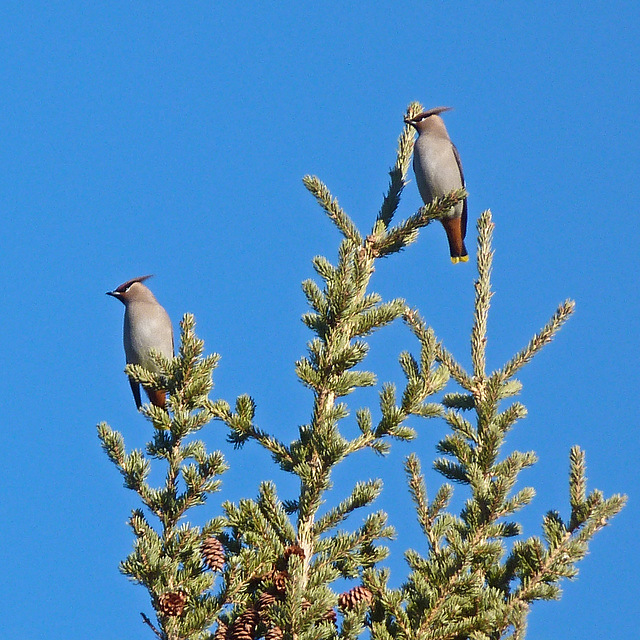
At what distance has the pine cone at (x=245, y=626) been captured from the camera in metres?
2.96

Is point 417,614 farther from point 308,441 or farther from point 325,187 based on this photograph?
point 325,187

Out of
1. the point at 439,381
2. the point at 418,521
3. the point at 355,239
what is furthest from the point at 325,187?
the point at 418,521

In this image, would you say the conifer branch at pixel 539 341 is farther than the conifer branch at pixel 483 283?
No

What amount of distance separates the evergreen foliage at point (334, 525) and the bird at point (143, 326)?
230cm

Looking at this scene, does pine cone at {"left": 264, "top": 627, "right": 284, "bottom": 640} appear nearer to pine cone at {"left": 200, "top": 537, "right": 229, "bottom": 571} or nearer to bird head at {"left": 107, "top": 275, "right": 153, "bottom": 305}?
pine cone at {"left": 200, "top": 537, "right": 229, "bottom": 571}

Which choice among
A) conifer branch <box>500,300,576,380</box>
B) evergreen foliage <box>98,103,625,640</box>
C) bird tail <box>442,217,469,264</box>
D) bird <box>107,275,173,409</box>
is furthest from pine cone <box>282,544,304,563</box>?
bird tail <box>442,217,469,264</box>

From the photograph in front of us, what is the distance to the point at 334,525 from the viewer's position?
3.14 m

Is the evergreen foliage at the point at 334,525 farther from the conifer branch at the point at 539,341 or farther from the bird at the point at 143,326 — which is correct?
the bird at the point at 143,326

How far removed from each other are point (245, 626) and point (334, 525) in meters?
0.43

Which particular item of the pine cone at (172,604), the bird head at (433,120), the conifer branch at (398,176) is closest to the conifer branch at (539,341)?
the conifer branch at (398,176)

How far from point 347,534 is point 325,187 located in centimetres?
145

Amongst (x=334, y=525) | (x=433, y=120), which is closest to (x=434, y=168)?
(x=433, y=120)

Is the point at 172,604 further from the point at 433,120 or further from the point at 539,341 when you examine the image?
the point at 433,120

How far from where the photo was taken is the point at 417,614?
10.00 feet
